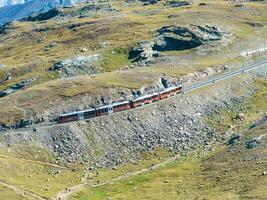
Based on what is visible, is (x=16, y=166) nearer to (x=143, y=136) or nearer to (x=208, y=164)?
(x=143, y=136)

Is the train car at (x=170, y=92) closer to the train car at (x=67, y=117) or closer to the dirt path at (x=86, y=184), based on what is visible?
the dirt path at (x=86, y=184)

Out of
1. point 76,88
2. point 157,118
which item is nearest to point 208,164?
point 157,118

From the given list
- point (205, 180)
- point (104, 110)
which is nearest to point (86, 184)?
point (205, 180)

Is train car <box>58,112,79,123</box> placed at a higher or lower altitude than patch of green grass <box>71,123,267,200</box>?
higher

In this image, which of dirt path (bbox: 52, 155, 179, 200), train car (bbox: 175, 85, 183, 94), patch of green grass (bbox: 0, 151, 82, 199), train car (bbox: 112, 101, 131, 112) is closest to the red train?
train car (bbox: 112, 101, 131, 112)

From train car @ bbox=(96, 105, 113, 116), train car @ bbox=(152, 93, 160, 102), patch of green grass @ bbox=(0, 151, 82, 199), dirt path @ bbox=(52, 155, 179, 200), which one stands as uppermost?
train car @ bbox=(96, 105, 113, 116)

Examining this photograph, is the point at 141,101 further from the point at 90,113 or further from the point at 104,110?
the point at 90,113

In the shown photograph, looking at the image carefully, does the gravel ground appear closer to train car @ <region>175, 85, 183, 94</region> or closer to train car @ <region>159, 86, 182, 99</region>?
train car @ <region>159, 86, 182, 99</region>
